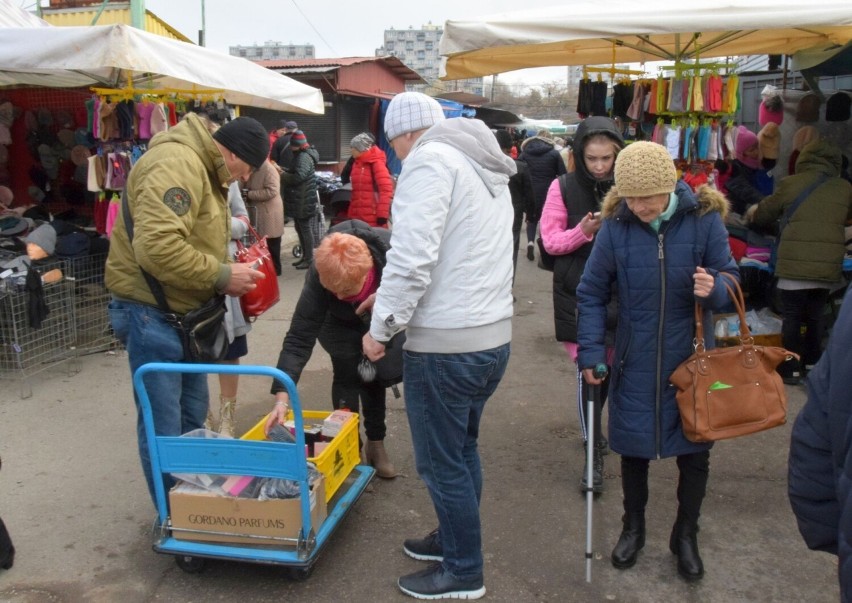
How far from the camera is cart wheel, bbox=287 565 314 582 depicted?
3068mm

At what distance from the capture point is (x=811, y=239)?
539cm

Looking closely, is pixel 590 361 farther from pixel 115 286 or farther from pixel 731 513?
pixel 115 286

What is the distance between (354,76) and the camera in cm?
1738

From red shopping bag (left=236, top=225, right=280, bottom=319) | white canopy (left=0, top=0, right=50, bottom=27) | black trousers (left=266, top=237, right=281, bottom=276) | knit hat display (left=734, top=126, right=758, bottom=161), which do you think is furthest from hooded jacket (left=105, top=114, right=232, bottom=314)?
black trousers (left=266, top=237, right=281, bottom=276)

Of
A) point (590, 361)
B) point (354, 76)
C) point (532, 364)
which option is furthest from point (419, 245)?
point (354, 76)

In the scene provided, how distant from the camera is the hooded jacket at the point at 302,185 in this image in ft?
32.0

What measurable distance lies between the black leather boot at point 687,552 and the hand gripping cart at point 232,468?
4.94 ft

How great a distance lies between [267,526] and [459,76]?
4.65 metres

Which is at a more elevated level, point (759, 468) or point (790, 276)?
point (790, 276)

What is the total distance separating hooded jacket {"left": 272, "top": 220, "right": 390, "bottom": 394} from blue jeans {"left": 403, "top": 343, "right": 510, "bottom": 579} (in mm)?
642

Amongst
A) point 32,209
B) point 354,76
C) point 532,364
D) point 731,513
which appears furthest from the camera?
point 354,76

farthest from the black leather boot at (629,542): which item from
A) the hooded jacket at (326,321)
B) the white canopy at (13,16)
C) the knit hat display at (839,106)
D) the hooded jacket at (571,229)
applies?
the white canopy at (13,16)

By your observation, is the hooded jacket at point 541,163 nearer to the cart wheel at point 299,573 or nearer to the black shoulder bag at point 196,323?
the black shoulder bag at point 196,323

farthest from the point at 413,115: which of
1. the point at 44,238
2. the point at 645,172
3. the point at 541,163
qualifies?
the point at 541,163
